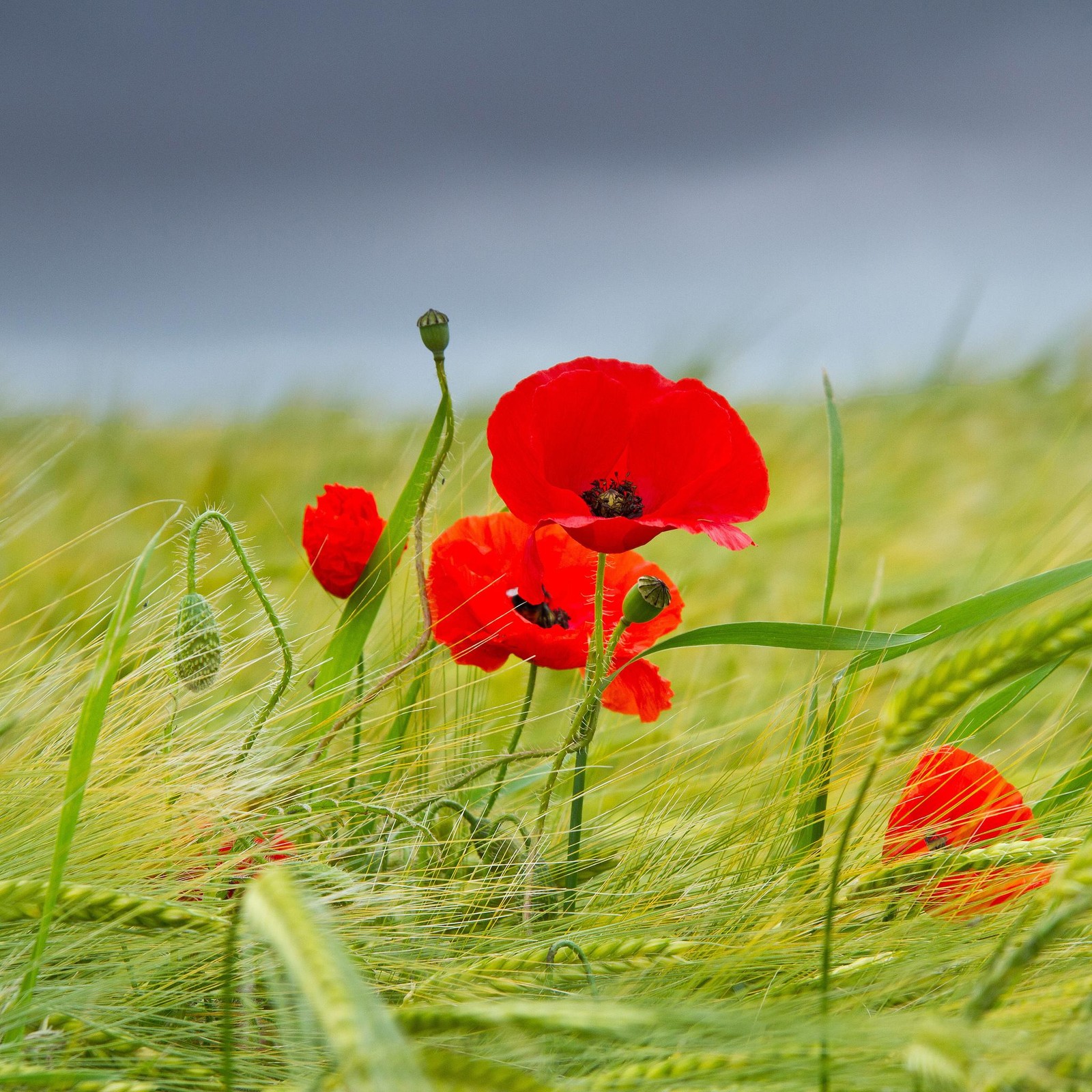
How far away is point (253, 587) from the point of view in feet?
1.46

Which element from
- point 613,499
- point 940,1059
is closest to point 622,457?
point 613,499

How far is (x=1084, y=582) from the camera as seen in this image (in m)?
0.45

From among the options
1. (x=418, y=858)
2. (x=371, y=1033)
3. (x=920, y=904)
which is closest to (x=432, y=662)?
(x=418, y=858)

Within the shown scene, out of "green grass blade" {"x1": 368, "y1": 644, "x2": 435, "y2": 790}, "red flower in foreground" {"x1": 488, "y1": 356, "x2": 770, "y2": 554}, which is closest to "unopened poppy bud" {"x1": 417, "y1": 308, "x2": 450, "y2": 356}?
"red flower in foreground" {"x1": 488, "y1": 356, "x2": 770, "y2": 554}

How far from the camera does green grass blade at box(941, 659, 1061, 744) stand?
48 cm

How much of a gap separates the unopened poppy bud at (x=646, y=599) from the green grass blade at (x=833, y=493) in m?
0.11

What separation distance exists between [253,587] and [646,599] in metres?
0.18

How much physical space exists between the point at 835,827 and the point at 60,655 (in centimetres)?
36

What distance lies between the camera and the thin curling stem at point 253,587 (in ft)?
1.37

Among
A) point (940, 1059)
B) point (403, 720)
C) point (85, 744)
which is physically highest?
point (403, 720)

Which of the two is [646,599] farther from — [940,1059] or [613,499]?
[940,1059]

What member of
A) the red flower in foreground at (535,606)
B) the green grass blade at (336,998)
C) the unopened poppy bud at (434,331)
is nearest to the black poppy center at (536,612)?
the red flower in foreground at (535,606)

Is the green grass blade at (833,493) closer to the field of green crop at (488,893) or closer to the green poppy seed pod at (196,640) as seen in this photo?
the field of green crop at (488,893)

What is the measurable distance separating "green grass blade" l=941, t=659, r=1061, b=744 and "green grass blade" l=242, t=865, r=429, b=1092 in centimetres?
34
